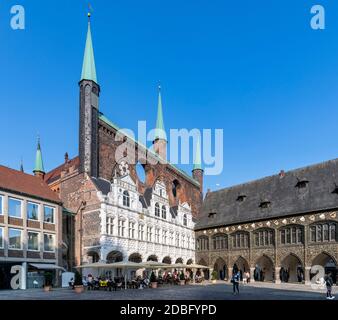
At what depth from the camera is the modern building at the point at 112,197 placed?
3656 cm

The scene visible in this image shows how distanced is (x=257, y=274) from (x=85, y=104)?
28842mm

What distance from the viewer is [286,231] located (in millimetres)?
44000

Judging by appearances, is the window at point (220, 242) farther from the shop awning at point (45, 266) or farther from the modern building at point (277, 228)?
the shop awning at point (45, 266)

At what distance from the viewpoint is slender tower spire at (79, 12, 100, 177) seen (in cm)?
3850

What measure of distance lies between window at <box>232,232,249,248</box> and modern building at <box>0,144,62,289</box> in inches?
920

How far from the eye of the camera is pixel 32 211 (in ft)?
105

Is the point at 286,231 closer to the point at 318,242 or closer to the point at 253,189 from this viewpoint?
the point at 318,242

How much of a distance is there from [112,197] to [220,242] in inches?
775

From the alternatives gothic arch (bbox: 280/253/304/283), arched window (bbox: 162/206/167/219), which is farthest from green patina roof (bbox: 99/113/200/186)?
gothic arch (bbox: 280/253/304/283)

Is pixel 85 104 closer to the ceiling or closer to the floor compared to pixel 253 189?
closer to the ceiling
